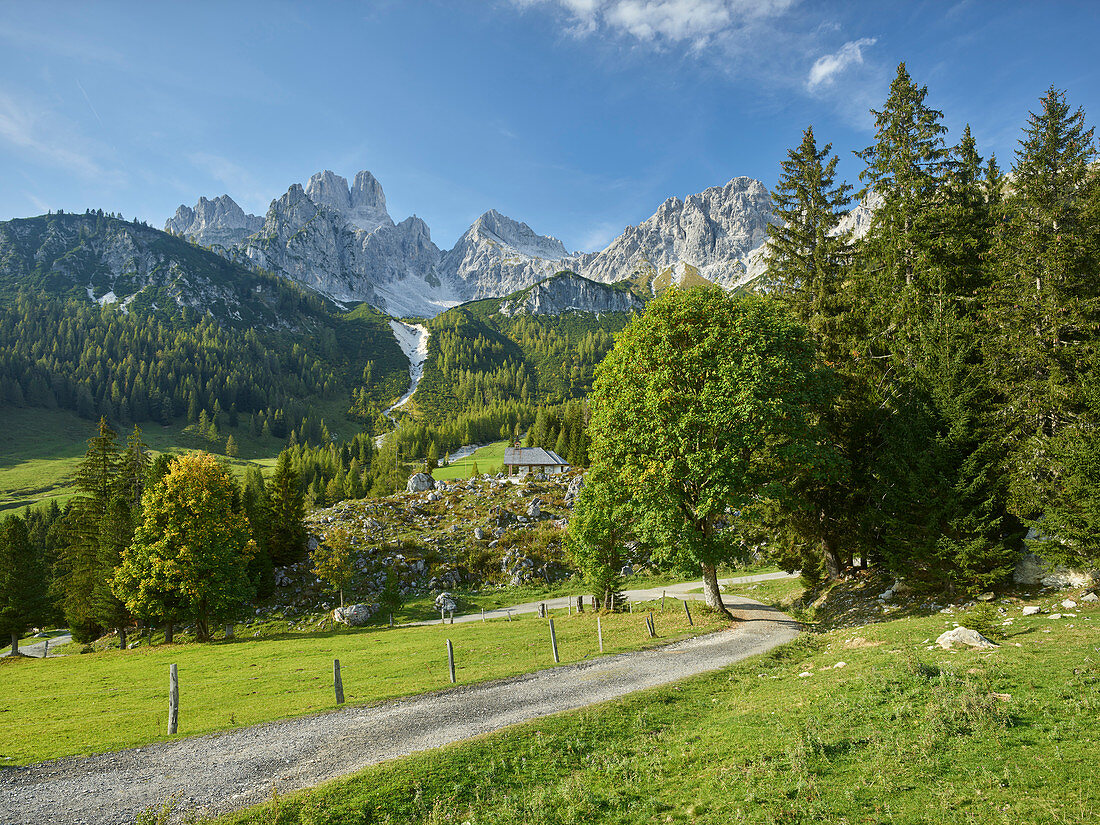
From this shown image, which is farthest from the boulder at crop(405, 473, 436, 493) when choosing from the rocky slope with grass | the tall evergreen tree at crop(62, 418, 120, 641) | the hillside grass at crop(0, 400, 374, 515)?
the tall evergreen tree at crop(62, 418, 120, 641)

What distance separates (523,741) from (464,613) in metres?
38.0

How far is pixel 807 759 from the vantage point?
32.2 feet

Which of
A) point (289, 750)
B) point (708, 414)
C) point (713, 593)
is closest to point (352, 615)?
point (713, 593)

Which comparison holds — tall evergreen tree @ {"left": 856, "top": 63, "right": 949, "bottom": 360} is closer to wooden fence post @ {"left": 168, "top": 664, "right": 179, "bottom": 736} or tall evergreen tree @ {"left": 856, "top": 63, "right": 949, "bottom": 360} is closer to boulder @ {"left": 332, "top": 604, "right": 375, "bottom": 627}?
wooden fence post @ {"left": 168, "top": 664, "right": 179, "bottom": 736}

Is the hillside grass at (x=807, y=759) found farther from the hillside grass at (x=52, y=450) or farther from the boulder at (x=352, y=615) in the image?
the hillside grass at (x=52, y=450)

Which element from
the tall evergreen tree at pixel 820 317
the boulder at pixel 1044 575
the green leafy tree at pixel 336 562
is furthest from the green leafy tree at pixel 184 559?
the boulder at pixel 1044 575

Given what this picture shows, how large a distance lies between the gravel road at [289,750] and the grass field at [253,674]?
5.32ft

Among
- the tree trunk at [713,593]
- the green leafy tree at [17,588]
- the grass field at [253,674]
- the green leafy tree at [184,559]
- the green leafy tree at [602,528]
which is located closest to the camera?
the grass field at [253,674]

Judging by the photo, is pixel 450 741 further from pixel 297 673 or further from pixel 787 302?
pixel 787 302

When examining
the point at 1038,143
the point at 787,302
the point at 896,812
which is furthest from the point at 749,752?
the point at 1038,143

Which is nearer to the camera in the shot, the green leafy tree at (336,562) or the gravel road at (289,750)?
the gravel road at (289,750)

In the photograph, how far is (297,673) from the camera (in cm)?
2631

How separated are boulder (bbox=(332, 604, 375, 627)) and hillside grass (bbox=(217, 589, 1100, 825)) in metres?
38.2

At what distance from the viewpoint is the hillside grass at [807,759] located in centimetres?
814
